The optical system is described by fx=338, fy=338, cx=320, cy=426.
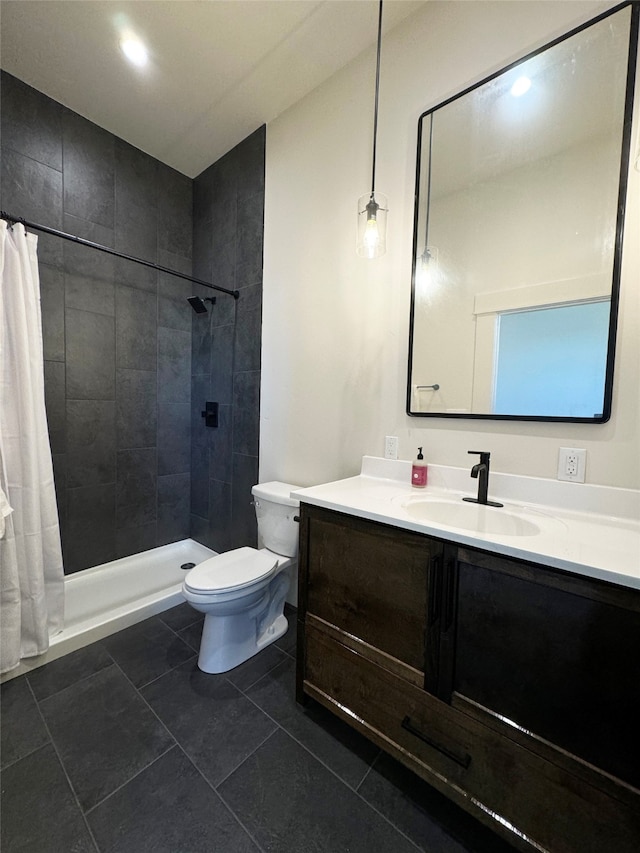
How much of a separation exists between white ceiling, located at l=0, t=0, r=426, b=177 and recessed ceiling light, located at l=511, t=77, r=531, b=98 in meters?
0.62

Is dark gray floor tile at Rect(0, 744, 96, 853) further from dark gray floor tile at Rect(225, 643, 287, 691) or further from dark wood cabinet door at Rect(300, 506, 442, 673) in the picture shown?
dark wood cabinet door at Rect(300, 506, 442, 673)

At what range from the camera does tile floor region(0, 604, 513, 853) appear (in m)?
0.94

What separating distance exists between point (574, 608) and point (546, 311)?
96cm

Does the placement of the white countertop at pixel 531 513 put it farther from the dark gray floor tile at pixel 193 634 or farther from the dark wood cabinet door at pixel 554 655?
the dark gray floor tile at pixel 193 634

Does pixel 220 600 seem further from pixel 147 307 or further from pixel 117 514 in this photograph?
pixel 147 307

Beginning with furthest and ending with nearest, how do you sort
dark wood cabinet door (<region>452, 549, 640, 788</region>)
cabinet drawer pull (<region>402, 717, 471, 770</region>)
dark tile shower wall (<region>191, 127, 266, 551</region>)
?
1. dark tile shower wall (<region>191, 127, 266, 551</region>)
2. cabinet drawer pull (<region>402, 717, 471, 770</region>)
3. dark wood cabinet door (<region>452, 549, 640, 788</region>)

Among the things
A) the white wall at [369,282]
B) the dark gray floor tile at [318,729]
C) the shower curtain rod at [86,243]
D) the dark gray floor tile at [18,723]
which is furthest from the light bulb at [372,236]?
the dark gray floor tile at [18,723]

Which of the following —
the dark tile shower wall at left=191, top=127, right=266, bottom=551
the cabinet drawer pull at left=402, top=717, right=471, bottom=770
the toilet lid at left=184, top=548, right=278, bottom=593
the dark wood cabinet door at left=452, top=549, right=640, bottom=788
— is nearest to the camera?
the dark wood cabinet door at left=452, top=549, right=640, bottom=788

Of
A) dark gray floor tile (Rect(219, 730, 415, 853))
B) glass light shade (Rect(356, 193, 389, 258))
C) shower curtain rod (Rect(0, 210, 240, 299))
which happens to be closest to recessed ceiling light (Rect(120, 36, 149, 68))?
shower curtain rod (Rect(0, 210, 240, 299))

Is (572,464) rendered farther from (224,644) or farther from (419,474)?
(224,644)

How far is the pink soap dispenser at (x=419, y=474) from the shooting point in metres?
1.41

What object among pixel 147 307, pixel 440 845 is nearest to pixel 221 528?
pixel 147 307

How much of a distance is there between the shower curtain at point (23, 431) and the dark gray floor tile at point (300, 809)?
45.1 inches

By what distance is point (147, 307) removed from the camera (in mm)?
2365
